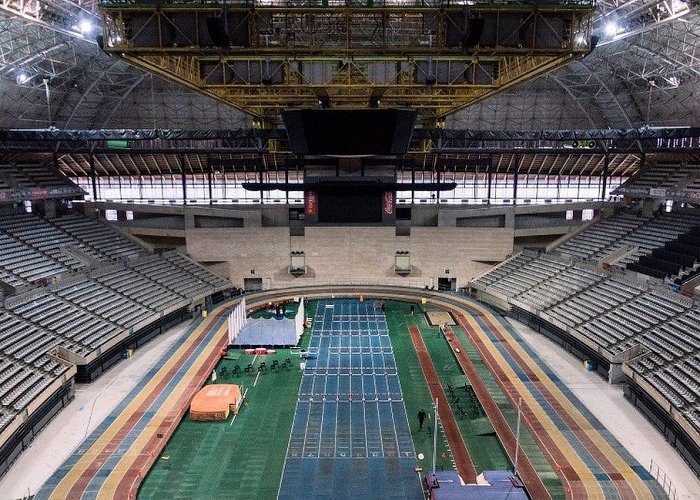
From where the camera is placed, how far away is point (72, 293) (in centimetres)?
3016

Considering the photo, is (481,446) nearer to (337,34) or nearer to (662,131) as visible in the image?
(337,34)

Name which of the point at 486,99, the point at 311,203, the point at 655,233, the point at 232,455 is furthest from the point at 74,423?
the point at 655,233

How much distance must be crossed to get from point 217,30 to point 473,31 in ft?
22.4

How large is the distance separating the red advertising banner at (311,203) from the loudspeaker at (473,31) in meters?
29.5

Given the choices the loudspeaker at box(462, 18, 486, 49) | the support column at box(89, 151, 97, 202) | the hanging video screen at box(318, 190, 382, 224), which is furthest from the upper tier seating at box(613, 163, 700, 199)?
the support column at box(89, 151, 97, 202)

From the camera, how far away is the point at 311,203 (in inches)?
1682

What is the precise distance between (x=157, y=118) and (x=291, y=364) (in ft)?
103

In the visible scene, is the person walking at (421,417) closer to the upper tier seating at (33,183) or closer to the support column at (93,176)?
the upper tier seating at (33,183)

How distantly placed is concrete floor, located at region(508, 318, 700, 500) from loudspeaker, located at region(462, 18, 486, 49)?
50.3ft

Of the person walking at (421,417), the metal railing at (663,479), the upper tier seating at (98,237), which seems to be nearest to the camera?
the metal railing at (663,479)

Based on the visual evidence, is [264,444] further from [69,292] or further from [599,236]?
[599,236]

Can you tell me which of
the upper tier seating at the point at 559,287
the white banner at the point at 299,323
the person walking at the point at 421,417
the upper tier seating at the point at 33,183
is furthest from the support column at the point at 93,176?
the upper tier seating at the point at 559,287

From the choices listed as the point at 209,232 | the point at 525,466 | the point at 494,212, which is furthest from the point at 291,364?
the point at 494,212

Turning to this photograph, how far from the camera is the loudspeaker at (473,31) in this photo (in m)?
13.2
